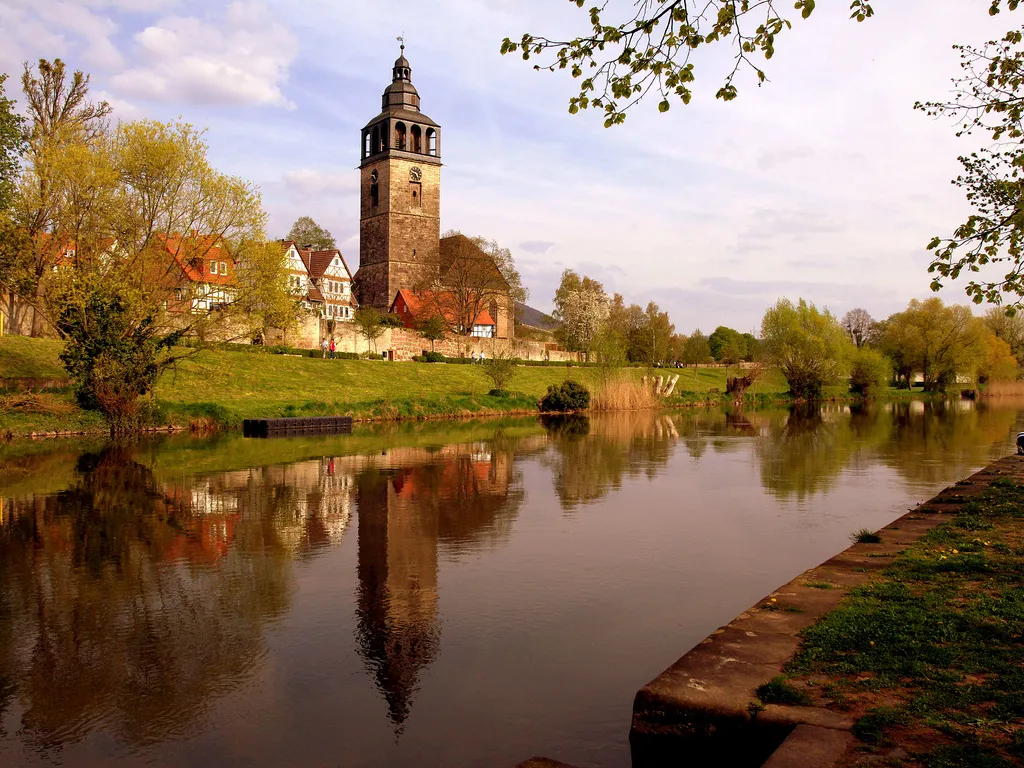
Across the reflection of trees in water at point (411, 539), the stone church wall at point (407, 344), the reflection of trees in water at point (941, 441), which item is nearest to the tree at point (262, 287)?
the reflection of trees in water at point (411, 539)

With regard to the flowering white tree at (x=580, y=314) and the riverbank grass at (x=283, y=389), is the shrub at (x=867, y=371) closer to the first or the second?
the riverbank grass at (x=283, y=389)

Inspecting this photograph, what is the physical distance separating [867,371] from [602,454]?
4670 centimetres

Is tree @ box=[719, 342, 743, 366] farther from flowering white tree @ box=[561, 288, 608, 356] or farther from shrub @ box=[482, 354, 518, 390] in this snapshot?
shrub @ box=[482, 354, 518, 390]

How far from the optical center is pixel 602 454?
21.6 meters

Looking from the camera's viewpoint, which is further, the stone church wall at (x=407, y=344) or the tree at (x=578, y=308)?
the tree at (x=578, y=308)

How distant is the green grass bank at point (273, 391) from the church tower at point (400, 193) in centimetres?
3042

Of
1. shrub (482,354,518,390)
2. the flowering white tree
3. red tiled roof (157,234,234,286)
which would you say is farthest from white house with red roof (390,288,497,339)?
red tiled roof (157,234,234,286)

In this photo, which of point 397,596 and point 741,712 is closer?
point 741,712

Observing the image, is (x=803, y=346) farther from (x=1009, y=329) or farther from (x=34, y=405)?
(x=34, y=405)

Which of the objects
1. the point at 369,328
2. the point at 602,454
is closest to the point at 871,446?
the point at 602,454

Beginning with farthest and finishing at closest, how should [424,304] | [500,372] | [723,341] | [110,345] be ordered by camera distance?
[723,341], [424,304], [500,372], [110,345]

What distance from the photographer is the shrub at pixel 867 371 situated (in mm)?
60594

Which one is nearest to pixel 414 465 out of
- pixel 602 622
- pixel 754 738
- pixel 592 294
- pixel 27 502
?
pixel 27 502

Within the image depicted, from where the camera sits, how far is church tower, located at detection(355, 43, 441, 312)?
3135 inches
